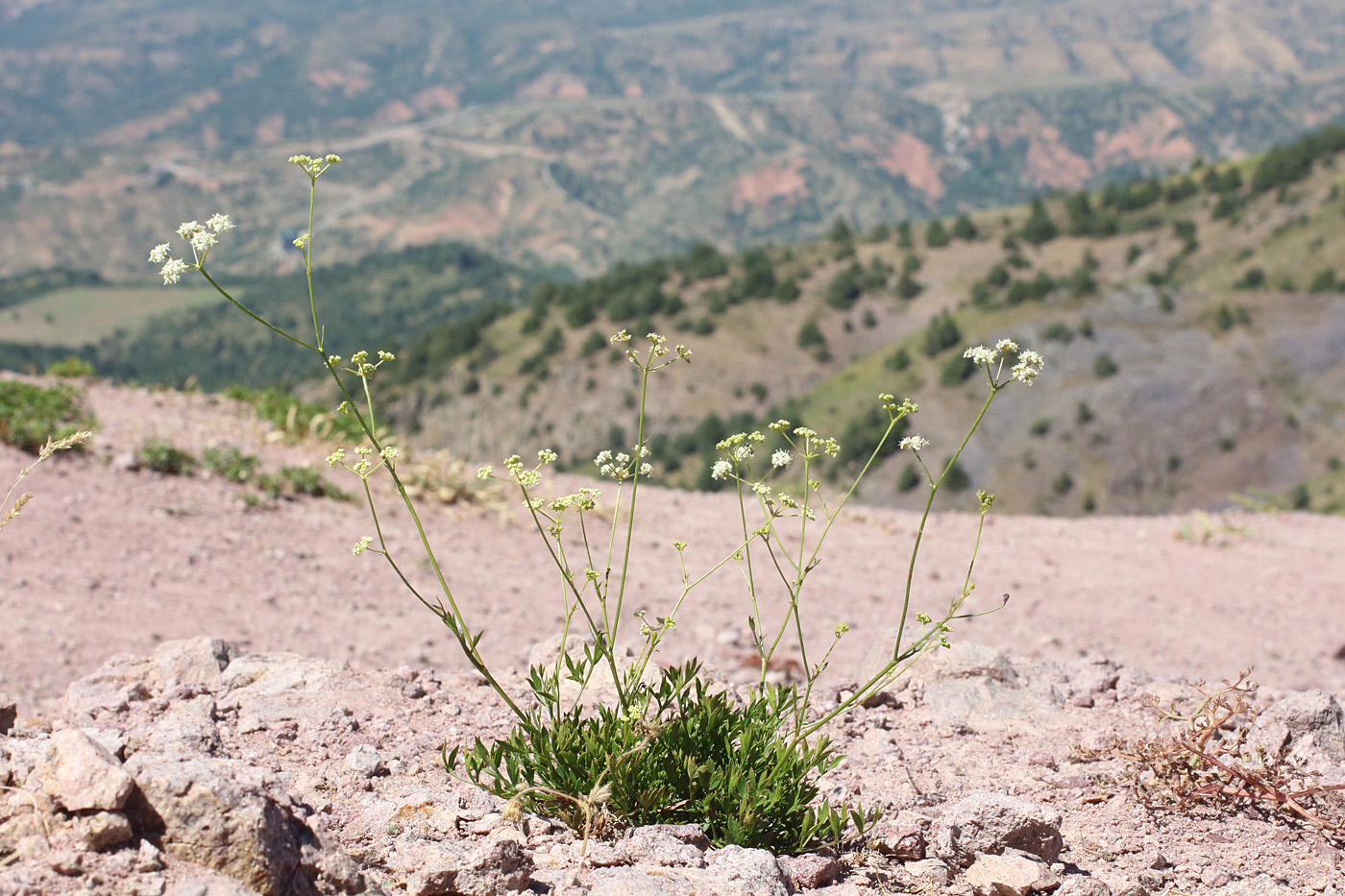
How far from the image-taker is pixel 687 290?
94.6m

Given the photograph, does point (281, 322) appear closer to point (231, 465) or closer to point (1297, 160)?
point (1297, 160)

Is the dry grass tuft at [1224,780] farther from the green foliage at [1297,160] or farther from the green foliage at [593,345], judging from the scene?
the green foliage at [1297,160]

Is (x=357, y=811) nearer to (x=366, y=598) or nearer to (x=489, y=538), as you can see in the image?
(x=366, y=598)

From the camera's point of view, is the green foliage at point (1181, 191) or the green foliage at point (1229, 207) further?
the green foliage at point (1181, 191)

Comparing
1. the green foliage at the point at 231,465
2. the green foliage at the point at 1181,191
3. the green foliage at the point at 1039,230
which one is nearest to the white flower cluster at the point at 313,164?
the green foliage at the point at 231,465

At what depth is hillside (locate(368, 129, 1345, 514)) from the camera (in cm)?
4369

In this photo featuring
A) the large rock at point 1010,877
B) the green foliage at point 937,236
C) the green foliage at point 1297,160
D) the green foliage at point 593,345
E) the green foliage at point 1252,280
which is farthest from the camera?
the green foliage at point 937,236

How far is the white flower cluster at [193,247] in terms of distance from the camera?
2.05 m

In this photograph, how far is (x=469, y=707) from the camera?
12.2ft

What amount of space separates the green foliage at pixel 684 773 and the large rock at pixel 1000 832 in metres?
0.33

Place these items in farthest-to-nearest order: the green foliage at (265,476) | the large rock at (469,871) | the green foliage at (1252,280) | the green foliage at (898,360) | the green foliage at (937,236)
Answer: the green foliage at (937,236) < the green foliage at (1252,280) < the green foliage at (898,360) < the green foliage at (265,476) < the large rock at (469,871)

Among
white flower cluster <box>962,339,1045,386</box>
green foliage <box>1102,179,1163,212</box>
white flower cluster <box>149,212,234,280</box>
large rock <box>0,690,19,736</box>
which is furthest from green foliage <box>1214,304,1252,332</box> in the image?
large rock <box>0,690,19,736</box>

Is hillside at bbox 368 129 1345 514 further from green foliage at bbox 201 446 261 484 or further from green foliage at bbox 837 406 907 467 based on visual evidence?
green foliage at bbox 201 446 261 484

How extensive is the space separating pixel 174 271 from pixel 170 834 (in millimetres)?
1262
